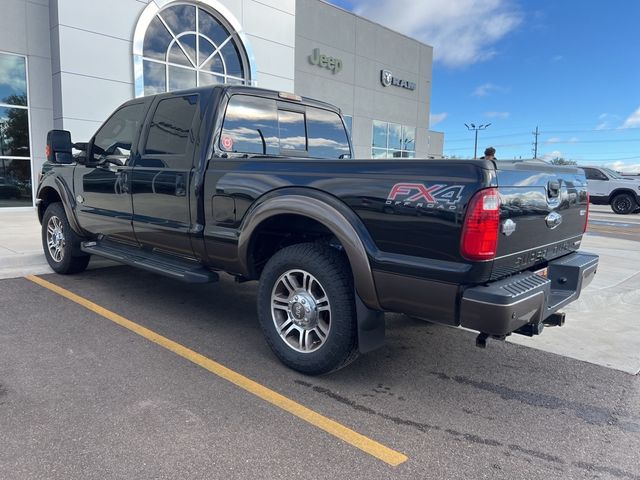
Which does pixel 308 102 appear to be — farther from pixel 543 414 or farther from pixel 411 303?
pixel 543 414

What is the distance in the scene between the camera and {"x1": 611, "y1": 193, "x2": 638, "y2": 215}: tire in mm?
19781

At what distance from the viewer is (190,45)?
14289mm

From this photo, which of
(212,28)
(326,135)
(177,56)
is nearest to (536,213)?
(326,135)

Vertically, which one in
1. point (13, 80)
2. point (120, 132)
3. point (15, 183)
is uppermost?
point (13, 80)

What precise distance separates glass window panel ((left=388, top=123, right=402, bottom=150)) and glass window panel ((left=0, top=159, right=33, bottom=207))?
17.2m

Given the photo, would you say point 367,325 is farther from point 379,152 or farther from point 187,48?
point 379,152

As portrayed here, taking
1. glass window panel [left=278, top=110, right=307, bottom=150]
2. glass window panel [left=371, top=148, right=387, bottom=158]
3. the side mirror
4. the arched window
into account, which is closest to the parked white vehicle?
glass window panel [left=371, top=148, right=387, bottom=158]

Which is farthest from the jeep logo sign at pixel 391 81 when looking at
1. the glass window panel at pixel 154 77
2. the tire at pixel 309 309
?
the tire at pixel 309 309

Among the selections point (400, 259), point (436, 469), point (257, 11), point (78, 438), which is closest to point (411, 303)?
point (400, 259)

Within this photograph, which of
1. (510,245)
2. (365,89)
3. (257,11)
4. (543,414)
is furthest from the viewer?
(365,89)

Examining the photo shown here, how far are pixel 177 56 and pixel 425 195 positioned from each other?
42.7 ft

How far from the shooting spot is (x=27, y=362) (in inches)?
142

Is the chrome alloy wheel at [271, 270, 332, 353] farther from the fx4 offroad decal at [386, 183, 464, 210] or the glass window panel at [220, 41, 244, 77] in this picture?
the glass window panel at [220, 41, 244, 77]

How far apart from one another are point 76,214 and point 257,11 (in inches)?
479
